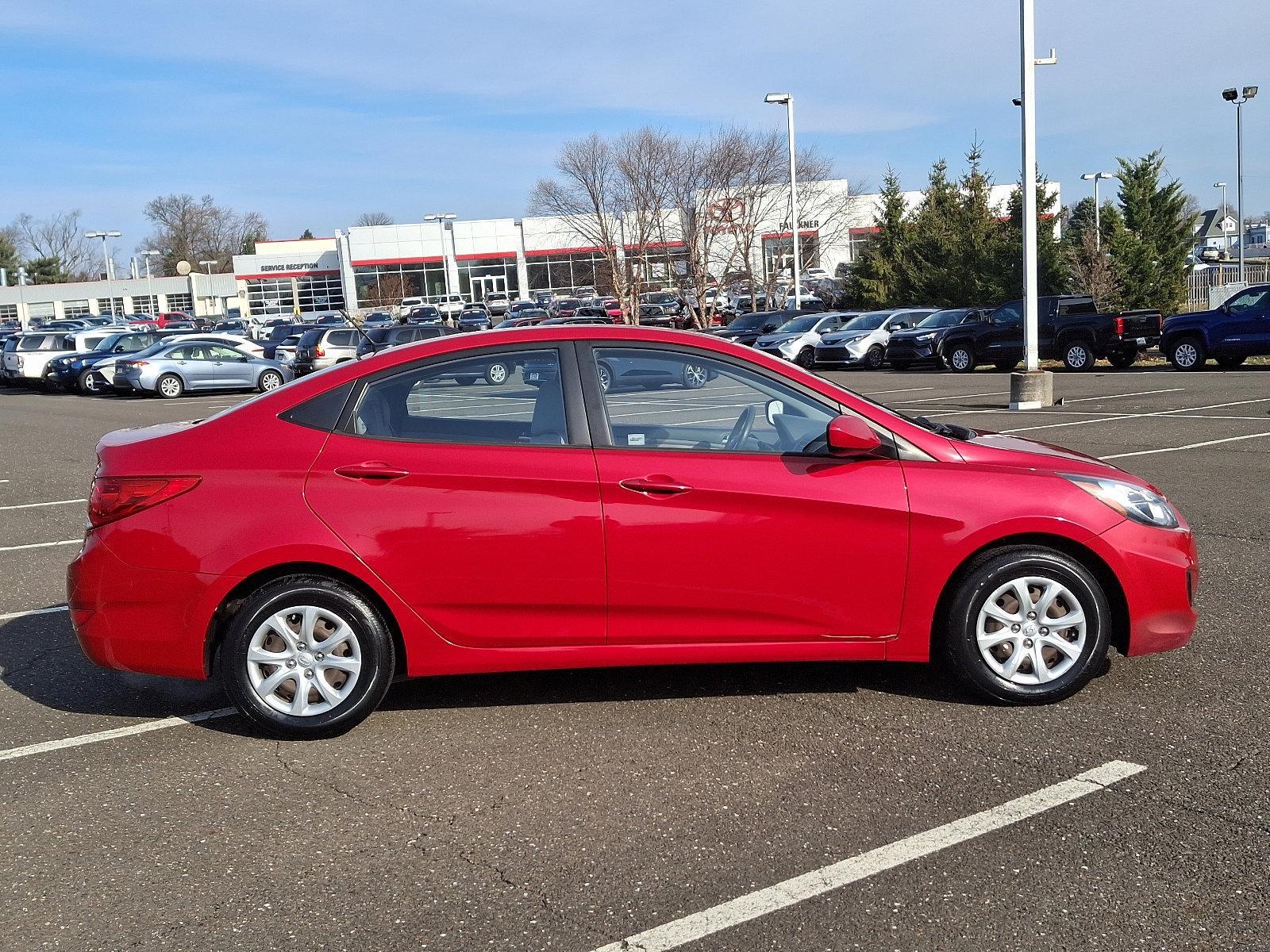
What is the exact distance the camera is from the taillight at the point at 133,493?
4824 mm

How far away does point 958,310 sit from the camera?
31938 millimetres

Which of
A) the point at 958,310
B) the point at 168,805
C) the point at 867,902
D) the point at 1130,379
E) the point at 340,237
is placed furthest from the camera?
the point at 340,237

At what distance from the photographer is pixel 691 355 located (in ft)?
16.6

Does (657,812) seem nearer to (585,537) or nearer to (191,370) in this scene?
(585,537)

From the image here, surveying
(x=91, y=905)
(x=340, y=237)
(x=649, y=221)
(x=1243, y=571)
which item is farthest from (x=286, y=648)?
(x=340, y=237)

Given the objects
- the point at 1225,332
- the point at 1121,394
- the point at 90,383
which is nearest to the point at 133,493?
the point at 1121,394

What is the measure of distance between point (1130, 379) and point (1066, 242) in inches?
674

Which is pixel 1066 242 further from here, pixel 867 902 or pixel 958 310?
pixel 867 902

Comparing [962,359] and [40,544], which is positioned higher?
[962,359]

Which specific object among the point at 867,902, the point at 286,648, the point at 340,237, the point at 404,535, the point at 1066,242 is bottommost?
the point at 867,902

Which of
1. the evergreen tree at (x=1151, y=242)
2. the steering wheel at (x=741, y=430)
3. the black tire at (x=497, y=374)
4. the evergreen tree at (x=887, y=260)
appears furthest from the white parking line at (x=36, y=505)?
the evergreen tree at (x=887, y=260)

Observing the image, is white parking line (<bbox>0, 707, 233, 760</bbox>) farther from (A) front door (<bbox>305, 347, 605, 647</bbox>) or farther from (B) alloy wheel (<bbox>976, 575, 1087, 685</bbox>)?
(B) alloy wheel (<bbox>976, 575, 1087, 685</bbox>)

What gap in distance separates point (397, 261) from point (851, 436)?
8093cm

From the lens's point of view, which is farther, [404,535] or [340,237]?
[340,237]
